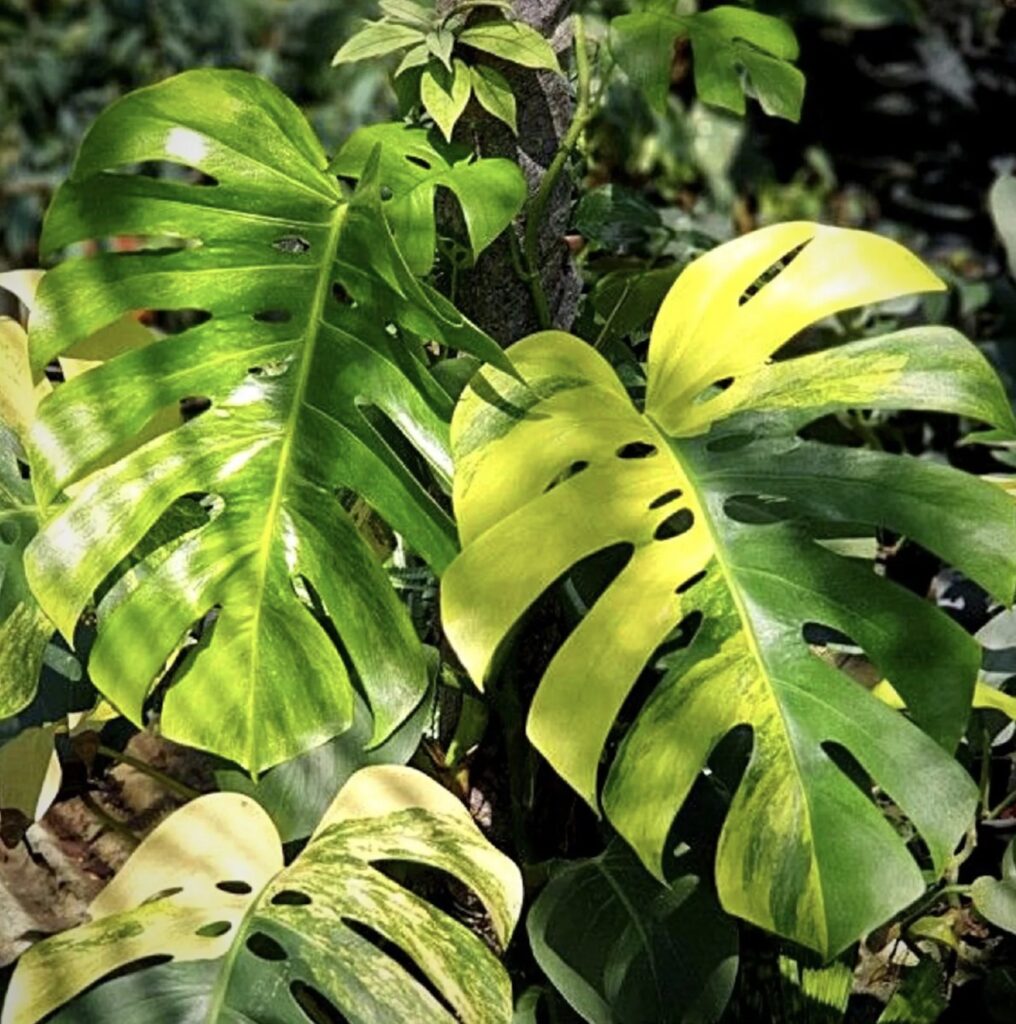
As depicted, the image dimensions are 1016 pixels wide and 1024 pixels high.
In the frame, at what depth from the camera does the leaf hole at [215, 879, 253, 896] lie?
1.23 meters

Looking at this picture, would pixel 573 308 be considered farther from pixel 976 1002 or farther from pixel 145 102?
pixel 976 1002

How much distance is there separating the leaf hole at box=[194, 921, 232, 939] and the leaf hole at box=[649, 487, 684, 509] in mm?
404

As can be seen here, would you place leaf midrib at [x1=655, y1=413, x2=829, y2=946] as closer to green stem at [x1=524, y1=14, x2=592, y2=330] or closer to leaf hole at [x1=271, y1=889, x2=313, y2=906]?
green stem at [x1=524, y1=14, x2=592, y2=330]

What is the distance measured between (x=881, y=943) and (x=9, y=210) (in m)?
3.06

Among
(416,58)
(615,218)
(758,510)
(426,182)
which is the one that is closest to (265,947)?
(758,510)

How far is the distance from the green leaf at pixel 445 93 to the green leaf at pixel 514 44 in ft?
0.08

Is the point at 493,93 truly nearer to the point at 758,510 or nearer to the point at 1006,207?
the point at 758,510

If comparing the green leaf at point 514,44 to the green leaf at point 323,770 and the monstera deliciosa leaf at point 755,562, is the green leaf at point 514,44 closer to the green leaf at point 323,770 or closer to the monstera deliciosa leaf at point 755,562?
the monstera deliciosa leaf at point 755,562

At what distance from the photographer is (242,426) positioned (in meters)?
1.28

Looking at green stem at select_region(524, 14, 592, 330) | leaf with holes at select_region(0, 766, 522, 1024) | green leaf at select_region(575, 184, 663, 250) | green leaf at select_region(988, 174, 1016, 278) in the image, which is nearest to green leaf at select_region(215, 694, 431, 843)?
leaf with holes at select_region(0, 766, 522, 1024)

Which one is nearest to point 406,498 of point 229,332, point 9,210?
point 229,332

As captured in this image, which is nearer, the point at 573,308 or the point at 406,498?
the point at 406,498

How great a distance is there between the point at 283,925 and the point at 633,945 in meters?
0.24

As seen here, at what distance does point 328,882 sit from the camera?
1185 mm
